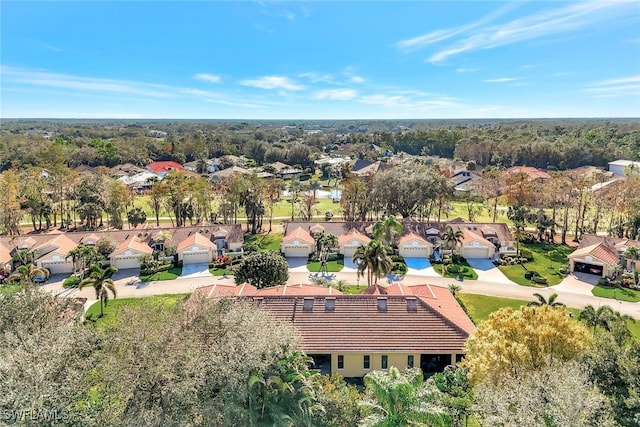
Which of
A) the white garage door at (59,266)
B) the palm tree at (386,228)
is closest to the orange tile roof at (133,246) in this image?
the white garage door at (59,266)

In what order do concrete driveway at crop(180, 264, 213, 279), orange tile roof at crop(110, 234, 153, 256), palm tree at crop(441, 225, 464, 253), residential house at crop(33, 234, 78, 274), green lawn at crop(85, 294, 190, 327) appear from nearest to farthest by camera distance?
green lawn at crop(85, 294, 190, 327), residential house at crop(33, 234, 78, 274), concrete driveway at crop(180, 264, 213, 279), orange tile roof at crop(110, 234, 153, 256), palm tree at crop(441, 225, 464, 253)

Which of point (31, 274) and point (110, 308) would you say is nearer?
point (110, 308)

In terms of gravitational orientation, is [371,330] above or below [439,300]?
below

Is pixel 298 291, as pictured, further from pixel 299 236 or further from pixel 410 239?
pixel 410 239

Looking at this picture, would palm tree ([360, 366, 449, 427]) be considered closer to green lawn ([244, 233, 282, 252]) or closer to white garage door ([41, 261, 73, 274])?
green lawn ([244, 233, 282, 252])

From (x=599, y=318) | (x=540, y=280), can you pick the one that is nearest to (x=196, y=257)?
(x=540, y=280)

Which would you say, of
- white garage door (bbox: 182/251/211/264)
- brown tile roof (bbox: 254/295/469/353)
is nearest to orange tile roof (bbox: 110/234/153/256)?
white garage door (bbox: 182/251/211/264)

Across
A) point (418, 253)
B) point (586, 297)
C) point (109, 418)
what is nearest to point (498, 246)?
point (418, 253)
